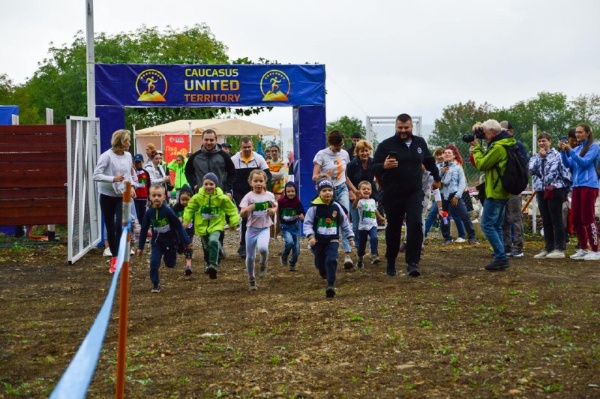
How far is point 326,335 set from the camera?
817cm

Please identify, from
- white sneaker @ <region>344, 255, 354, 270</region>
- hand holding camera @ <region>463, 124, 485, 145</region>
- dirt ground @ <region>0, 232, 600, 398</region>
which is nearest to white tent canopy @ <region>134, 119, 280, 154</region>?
white sneaker @ <region>344, 255, 354, 270</region>

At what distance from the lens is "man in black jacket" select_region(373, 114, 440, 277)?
12.0m

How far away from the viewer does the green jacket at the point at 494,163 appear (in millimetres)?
12477

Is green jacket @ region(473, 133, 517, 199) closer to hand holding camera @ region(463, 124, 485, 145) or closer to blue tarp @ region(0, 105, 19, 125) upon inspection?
hand holding camera @ region(463, 124, 485, 145)

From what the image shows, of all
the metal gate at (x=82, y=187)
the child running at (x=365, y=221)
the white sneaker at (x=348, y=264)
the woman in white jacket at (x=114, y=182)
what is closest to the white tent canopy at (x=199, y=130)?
the metal gate at (x=82, y=187)

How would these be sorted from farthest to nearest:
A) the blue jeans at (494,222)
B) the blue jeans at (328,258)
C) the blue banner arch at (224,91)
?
the blue banner arch at (224,91) < the blue jeans at (494,222) < the blue jeans at (328,258)

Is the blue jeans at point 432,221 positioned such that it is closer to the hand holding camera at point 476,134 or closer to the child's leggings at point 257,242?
the hand holding camera at point 476,134

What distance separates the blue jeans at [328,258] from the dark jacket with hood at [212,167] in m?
3.09

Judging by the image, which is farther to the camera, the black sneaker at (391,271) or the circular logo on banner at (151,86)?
the circular logo on banner at (151,86)

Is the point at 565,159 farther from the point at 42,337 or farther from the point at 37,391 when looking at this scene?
the point at 37,391

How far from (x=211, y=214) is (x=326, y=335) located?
443 centimetres

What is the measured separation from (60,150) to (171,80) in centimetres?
265

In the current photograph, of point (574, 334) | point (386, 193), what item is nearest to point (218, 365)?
point (574, 334)

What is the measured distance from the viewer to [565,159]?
14.0 m
